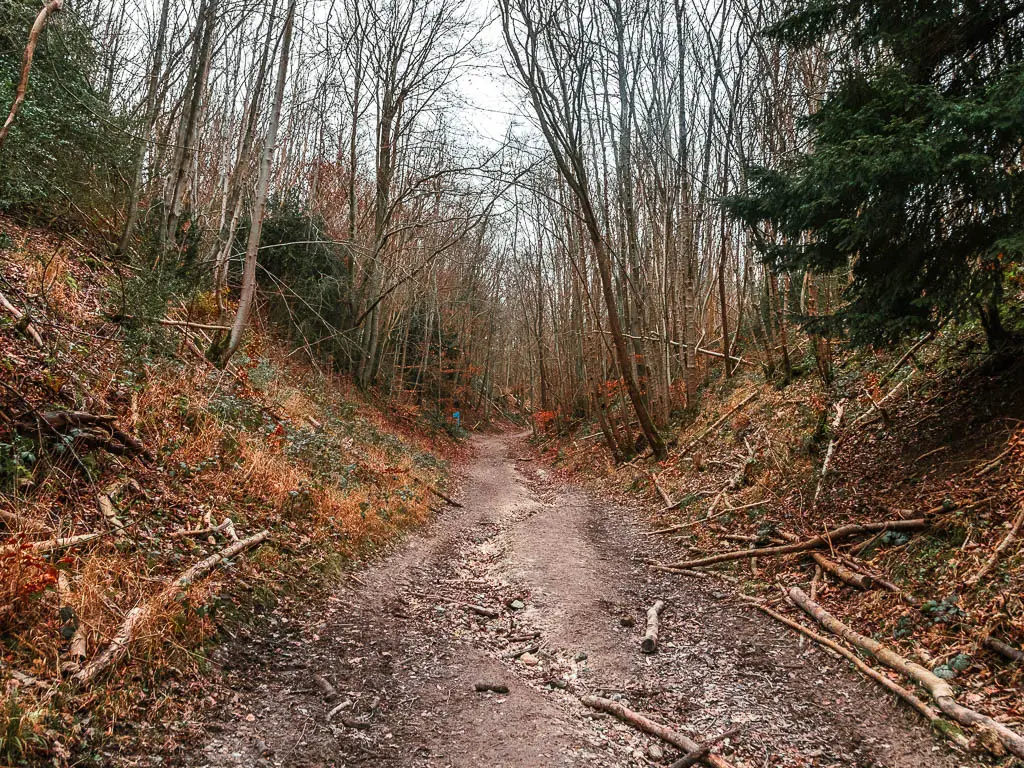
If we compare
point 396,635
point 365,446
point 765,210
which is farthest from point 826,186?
point 365,446

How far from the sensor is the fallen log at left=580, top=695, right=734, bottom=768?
3104 millimetres

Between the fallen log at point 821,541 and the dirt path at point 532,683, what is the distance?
49cm

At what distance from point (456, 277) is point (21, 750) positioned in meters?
27.1

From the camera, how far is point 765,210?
5.67 m

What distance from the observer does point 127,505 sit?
442cm

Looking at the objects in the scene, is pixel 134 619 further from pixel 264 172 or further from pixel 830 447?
pixel 830 447

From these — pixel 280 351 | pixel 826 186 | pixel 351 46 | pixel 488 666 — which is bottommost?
pixel 488 666

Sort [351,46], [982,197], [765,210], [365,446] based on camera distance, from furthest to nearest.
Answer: [351,46] < [365,446] < [765,210] < [982,197]

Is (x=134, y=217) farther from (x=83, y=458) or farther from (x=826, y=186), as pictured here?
(x=826, y=186)

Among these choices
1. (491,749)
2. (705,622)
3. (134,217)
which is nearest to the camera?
(491,749)

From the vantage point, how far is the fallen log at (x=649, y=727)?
3104mm

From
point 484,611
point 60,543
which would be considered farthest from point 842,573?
point 60,543

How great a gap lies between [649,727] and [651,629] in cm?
146

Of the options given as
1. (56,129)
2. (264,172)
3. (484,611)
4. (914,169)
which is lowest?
(484,611)
